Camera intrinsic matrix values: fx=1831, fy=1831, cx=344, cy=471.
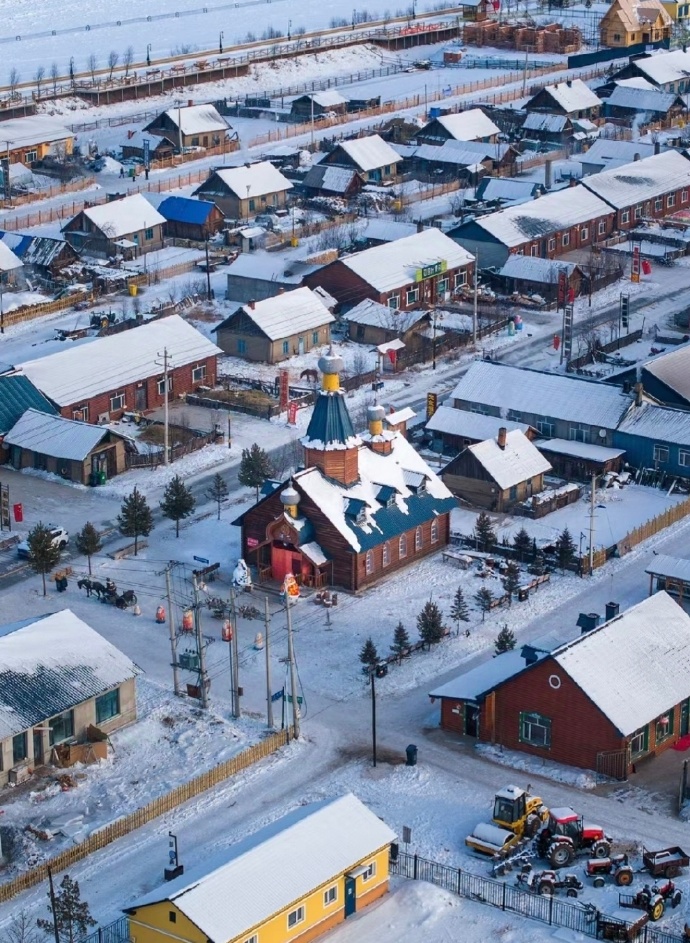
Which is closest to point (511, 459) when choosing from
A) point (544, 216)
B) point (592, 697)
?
point (592, 697)

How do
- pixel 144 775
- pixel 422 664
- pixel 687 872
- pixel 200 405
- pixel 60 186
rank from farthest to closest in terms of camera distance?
pixel 60 186
pixel 200 405
pixel 422 664
pixel 144 775
pixel 687 872

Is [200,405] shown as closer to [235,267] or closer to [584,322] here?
[235,267]

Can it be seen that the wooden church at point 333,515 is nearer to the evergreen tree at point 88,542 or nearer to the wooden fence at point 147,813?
the evergreen tree at point 88,542

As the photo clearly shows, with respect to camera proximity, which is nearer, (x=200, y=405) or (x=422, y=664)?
(x=422, y=664)

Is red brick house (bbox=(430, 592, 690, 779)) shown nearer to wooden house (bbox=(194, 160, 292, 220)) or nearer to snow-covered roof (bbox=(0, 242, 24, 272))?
snow-covered roof (bbox=(0, 242, 24, 272))

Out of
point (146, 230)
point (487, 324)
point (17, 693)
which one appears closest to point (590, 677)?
point (17, 693)

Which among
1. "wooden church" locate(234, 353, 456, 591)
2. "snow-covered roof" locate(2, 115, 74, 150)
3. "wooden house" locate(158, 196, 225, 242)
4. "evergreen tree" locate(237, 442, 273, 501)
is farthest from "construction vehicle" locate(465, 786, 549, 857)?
"snow-covered roof" locate(2, 115, 74, 150)
